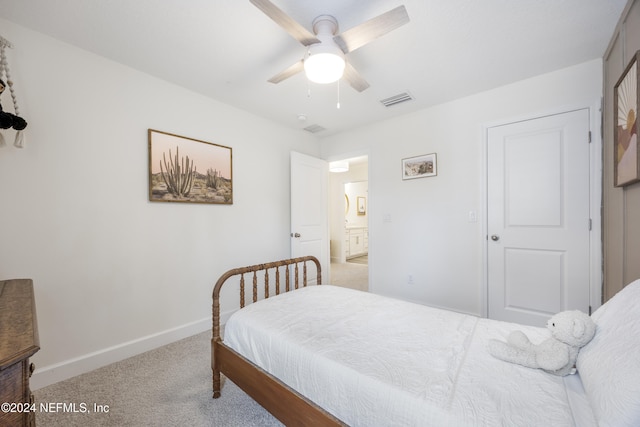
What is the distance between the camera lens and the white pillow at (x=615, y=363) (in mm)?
653

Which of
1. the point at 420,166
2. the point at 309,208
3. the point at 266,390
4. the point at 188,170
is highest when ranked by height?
the point at 420,166

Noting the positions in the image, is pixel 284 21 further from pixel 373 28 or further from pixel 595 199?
pixel 595 199

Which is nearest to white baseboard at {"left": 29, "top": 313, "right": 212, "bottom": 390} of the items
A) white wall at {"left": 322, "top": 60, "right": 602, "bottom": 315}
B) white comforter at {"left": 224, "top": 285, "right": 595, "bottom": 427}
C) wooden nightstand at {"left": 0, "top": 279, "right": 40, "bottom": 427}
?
white comforter at {"left": 224, "top": 285, "right": 595, "bottom": 427}

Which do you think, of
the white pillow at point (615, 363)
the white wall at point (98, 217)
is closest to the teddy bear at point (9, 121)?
the white wall at point (98, 217)

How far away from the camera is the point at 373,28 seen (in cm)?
145

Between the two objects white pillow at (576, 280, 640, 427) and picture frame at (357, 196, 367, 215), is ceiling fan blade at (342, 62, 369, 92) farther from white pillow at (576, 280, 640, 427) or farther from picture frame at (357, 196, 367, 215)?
picture frame at (357, 196, 367, 215)

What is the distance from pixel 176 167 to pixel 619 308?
313 centimetres

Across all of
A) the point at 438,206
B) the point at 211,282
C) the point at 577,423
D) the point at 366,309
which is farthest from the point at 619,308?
the point at 211,282

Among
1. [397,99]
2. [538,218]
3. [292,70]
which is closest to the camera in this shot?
[292,70]

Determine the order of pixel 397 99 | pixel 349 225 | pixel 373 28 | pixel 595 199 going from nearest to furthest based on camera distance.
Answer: pixel 373 28 < pixel 595 199 < pixel 397 99 < pixel 349 225

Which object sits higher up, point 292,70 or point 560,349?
point 292,70

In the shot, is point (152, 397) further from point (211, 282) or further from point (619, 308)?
point (619, 308)

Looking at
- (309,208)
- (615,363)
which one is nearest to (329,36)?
(615,363)

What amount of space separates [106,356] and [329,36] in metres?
2.96
